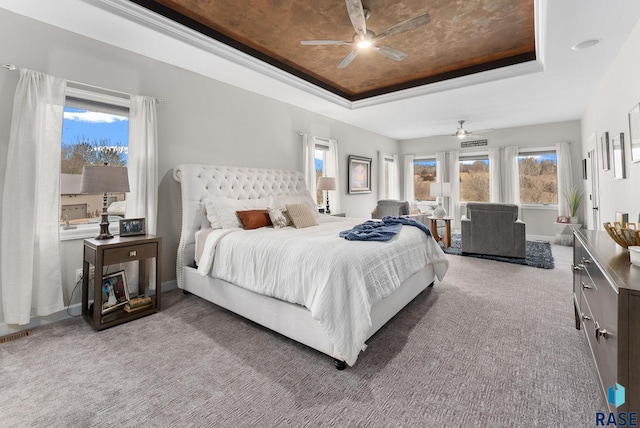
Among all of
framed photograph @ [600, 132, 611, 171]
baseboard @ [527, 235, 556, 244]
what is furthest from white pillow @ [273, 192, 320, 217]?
baseboard @ [527, 235, 556, 244]

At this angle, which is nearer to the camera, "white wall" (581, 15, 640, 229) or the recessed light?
"white wall" (581, 15, 640, 229)

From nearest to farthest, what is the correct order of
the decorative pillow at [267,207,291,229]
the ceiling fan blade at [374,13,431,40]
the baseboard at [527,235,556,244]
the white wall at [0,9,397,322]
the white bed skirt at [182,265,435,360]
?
the white bed skirt at [182,265,435,360] < the ceiling fan blade at [374,13,431,40] < the white wall at [0,9,397,322] < the decorative pillow at [267,207,291,229] < the baseboard at [527,235,556,244]

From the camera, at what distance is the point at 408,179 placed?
8484mm

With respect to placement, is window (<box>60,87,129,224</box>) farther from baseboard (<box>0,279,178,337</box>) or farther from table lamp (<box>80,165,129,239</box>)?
baseboard (<box>0,279,178,337</box>)

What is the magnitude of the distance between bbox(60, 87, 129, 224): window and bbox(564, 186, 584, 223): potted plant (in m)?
7.94

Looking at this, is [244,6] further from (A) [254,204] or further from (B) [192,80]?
(A) [254,204]

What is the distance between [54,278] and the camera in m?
2.56

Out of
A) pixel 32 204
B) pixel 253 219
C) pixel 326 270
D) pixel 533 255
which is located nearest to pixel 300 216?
pixel 253 219

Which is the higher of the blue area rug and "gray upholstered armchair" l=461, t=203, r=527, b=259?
"gray upholstered armchair" l=461, t=203, r=527, b=259

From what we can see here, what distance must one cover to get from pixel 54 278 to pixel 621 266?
390 centimetres

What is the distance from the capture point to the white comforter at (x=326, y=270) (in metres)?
1.85

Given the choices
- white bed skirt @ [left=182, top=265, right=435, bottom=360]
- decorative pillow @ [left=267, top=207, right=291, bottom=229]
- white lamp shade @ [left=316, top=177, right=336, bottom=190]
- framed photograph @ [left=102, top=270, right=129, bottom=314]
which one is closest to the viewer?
white bed skirt @ [left=182, top=265, right=435, bottom=360]

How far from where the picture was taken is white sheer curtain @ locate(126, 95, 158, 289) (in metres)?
3.08

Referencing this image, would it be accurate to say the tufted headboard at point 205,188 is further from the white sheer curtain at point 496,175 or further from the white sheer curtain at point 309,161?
the white sheer curtain at point 496,175
